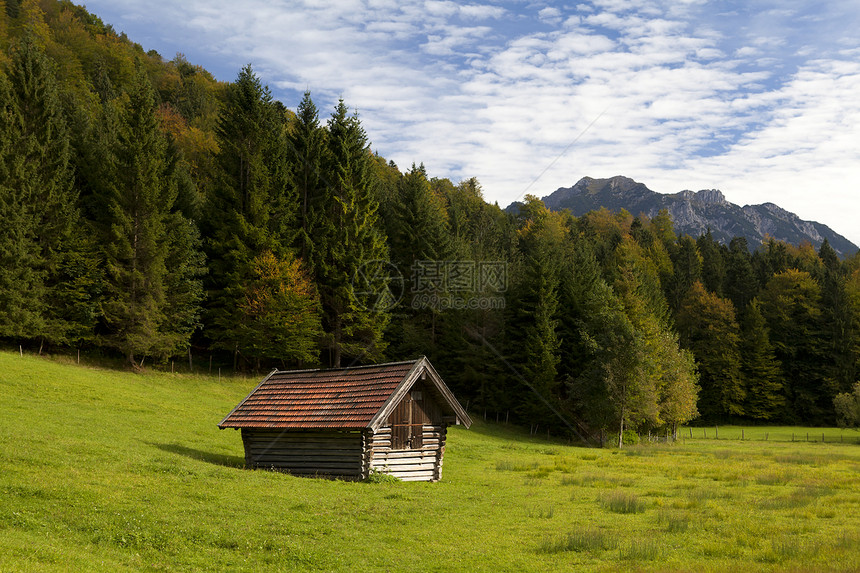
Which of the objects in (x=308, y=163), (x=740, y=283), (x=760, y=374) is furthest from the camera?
(x=740, y=283)

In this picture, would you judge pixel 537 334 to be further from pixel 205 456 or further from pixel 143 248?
pixel 205 456

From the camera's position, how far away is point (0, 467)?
15.9 metres

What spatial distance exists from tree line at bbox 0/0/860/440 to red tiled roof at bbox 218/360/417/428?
22.3m

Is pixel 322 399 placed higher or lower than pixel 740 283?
lower

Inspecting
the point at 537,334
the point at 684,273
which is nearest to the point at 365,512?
the point at 537,334

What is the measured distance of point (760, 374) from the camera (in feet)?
264

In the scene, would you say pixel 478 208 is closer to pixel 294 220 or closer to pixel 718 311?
pixel 718 311

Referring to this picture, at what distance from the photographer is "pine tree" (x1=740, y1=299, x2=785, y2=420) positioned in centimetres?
7950

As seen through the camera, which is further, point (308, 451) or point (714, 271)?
point (714, 271)

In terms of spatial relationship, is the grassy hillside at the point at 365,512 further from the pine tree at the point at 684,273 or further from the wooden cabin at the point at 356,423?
the pine tree at the point at 684,273

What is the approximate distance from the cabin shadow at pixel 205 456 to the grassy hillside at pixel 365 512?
0.13 m

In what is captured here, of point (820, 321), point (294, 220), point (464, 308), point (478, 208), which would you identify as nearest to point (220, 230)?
point (294, 220)

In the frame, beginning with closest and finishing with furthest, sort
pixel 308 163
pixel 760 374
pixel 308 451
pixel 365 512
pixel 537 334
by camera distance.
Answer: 1. pixel 365 512
2. pixel 308 451
3. pixel 537 334
4. pixel 308 163
5. pixel 760 374

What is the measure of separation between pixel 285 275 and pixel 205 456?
27281 millimetres
